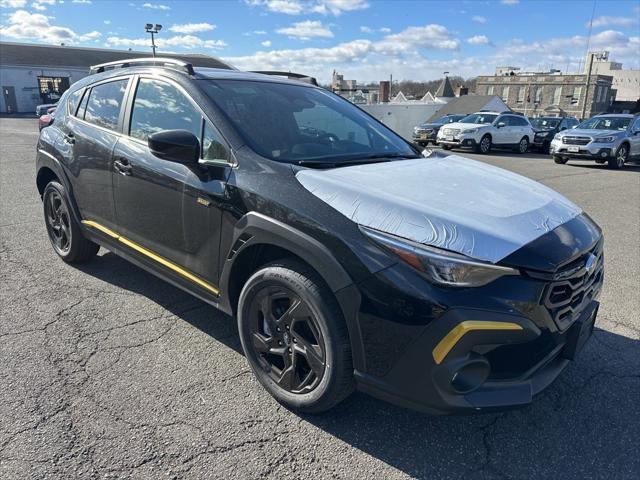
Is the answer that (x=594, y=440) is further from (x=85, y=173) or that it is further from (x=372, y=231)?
(x=85, y=173)

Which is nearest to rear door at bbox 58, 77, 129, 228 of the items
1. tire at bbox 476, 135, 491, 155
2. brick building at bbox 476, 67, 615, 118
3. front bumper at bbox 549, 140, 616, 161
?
front bumper at bbox 549, 140, 616, 161

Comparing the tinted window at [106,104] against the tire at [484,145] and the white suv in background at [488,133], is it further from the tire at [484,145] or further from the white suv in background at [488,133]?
the tire at [484,145]

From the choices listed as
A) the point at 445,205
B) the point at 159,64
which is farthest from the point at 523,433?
the point at 159,64

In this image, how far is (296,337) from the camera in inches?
99.6

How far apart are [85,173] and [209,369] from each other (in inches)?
82.9

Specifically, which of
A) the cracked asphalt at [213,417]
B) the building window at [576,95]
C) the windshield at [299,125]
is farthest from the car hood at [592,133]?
the building window at [576,95]

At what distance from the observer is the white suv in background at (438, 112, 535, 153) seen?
19.2 m

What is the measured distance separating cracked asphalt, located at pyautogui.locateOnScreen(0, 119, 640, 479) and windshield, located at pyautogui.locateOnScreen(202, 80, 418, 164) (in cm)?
143

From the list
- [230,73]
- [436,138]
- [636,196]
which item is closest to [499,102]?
[436,138]

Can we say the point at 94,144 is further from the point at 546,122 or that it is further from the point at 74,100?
the point at 546,122

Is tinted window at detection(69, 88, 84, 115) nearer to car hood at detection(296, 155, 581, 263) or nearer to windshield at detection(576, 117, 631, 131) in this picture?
car hood at detection(296, 155, 581, 263)

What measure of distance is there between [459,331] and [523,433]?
0.98 m

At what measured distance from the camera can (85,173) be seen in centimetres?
398

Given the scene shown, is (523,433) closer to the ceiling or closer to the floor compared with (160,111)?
closer to the floor
